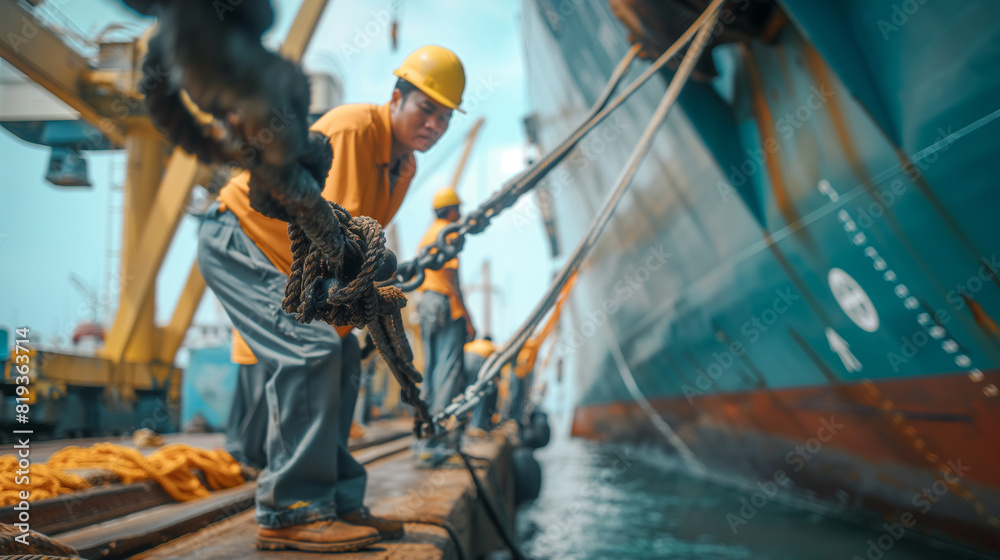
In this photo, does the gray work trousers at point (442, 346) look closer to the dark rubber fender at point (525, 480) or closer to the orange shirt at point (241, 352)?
the orange shirt at point (241, 352)

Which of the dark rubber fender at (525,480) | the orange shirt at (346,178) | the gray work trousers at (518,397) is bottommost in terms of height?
the dark rubber fender at (525,480)

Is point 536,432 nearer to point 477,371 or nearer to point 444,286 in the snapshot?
point 477,371

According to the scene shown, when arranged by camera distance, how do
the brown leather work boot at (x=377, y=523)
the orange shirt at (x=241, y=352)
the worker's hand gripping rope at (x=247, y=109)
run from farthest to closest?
1. the orange shirt at (x=241, y=352)
2. the brown leather work boot at (x=377, y=523)
3. the worker's hand gripping rope at (x=247, y=109)

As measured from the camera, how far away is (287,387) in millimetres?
1583

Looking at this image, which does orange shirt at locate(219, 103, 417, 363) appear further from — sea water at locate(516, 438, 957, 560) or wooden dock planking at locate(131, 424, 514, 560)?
sea water at locate(516, 438, 957, 560)

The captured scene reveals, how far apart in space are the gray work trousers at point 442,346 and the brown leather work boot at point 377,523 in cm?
200

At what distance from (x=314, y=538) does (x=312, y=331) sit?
1.80 ft

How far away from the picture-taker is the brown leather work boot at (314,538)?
5.04ft

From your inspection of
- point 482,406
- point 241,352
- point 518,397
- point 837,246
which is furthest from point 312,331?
point 518,397

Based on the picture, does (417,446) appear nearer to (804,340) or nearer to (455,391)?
(455,391)

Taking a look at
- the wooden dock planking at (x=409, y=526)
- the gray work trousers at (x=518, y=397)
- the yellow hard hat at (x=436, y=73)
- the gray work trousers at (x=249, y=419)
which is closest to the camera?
the wooden dock planking at (x=409, y=526)

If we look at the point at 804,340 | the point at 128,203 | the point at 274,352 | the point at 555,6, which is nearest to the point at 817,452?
the point at 804,340

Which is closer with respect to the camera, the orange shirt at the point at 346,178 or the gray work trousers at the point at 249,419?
the orange shirt at the point at 346,178

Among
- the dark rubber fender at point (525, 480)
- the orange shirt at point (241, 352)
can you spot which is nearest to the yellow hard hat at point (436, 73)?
the orange shirt at point (241, 352)
